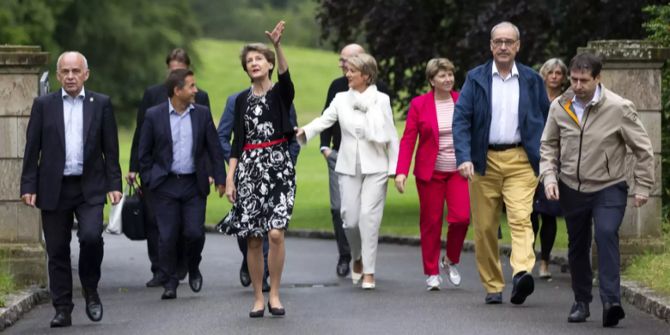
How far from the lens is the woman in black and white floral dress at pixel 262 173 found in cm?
1177

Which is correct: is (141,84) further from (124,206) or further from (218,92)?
(124,206)

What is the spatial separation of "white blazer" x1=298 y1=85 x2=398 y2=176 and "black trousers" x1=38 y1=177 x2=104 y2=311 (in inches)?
117

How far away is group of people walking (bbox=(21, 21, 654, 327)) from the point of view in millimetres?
11180

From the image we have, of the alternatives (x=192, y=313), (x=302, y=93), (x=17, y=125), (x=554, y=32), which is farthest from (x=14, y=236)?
(x=302, y=93)

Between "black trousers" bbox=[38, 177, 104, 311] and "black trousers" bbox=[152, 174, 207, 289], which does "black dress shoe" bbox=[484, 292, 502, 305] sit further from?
"black trousers" bbox=[38, 177, 104, 311]

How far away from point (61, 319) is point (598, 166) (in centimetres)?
379

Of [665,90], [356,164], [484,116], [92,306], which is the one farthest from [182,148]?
[665,90]

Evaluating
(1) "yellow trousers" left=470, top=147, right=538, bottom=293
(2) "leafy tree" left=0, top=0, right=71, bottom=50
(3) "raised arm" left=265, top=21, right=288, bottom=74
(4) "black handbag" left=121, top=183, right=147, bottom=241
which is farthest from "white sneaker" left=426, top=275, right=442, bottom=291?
(2) "leafy tree" left=0, top=0, right=71, bottom=50

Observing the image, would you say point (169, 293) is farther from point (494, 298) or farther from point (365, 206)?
point (494, 298)

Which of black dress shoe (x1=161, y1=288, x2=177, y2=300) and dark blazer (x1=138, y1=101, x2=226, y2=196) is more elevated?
dark blazer (x1=138, y1=101, x2=226, y2=196)

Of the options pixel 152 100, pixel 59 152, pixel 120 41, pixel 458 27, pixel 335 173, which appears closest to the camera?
pixel 59 152

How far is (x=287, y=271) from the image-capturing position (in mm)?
16188

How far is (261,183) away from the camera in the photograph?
38.8 feet

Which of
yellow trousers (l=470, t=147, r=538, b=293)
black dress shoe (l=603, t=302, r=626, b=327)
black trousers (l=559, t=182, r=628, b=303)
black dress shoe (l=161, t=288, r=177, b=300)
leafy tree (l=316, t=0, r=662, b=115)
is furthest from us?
leafy tree (l=316, t=0, r=662, b=115)
